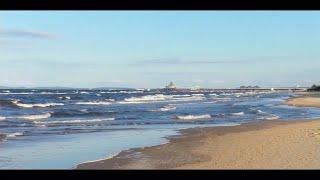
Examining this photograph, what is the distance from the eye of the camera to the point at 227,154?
7707 millimetres

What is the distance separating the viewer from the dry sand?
632 cm

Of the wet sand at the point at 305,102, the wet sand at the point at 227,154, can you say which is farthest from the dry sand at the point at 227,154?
the wet sand at the point at 305,102

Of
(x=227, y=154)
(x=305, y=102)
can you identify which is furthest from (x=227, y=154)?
(x=305, y=102)

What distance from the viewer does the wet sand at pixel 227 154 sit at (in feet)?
20.7

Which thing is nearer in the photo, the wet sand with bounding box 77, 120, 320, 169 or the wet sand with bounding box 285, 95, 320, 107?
the wet sand with bounding box 77, 120, 320, 169

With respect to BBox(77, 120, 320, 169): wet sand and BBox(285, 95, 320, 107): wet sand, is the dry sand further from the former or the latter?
BBox(285, 95, 320, 107): wet sand

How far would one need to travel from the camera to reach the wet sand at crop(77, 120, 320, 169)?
632 centimetres

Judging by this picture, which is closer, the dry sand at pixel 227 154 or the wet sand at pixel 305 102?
the dry sand at pixel 227 154

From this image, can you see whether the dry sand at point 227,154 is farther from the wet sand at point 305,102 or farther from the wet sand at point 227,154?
the wet sand at point 305,102

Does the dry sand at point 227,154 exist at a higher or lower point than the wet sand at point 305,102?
higher

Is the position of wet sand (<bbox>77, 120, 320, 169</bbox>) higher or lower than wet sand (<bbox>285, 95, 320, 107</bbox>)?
higher

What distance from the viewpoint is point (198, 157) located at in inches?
292

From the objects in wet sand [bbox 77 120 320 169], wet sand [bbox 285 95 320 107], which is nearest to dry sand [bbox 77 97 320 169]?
wet sand [bbox 77 120 320 169]
